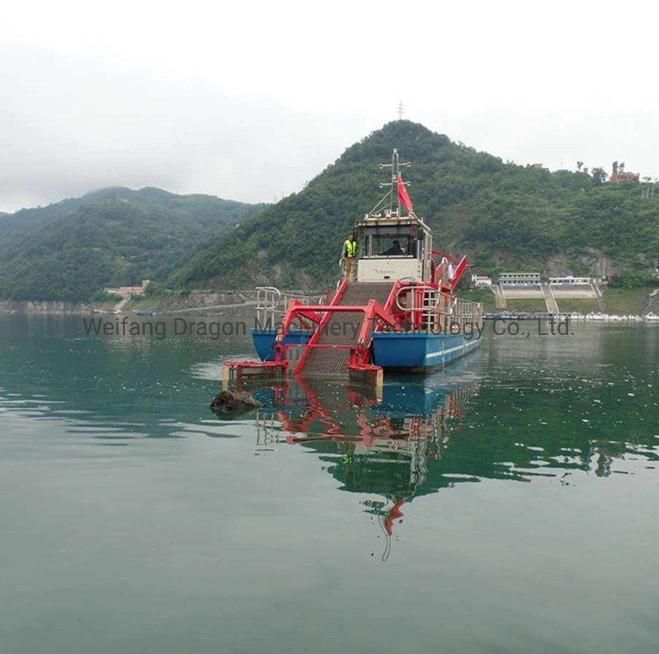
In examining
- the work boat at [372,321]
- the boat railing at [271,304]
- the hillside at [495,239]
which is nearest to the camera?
the work boat at [372,321]

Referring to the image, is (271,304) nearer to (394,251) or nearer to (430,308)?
(430,308)

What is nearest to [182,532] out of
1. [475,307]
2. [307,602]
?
[307,602]

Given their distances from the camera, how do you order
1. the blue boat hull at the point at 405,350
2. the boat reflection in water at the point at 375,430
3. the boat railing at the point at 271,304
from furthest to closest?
the boat railing at the point at 271,304, the blue boat hull at the point at 405,350, the boat reflection in water at the point at 375,430

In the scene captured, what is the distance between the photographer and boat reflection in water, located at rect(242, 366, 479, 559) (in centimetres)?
952

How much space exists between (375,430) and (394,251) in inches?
664

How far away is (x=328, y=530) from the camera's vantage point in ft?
25.1

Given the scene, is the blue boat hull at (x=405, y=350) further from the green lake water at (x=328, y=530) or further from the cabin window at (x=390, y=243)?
the green lake water at (x=328, y=530)

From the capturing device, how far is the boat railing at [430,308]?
24.5 m

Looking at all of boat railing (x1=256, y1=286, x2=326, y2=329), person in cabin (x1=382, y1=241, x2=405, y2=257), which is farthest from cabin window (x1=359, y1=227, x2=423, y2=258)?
boat railing (x1=256, y1=286, x2=326, y2=329)

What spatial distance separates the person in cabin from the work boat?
5cm

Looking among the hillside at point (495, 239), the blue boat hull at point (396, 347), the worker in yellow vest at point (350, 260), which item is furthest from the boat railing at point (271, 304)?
the hillside at point (495, 239)

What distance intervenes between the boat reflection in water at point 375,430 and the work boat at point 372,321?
1331 mm

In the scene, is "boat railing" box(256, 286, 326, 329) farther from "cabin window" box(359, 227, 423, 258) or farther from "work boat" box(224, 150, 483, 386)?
"cabin window" box(359, 227, 423, 258)

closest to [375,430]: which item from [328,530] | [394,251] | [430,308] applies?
[328,530]
